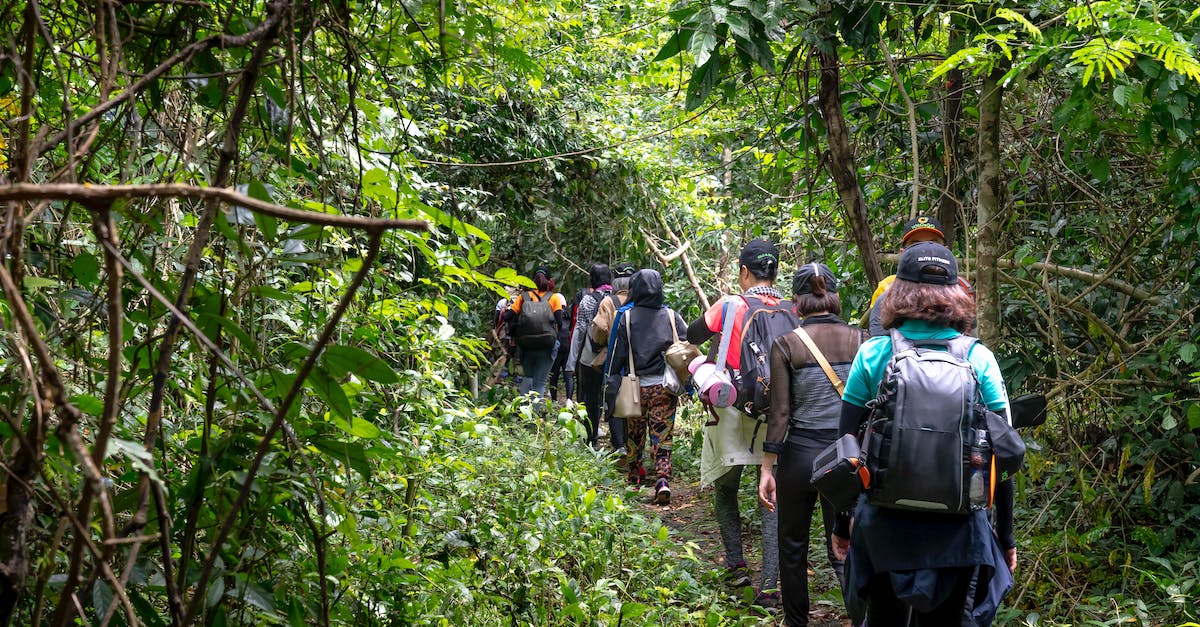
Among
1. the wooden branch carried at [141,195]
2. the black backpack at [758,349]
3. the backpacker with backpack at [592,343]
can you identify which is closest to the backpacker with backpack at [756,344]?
the black backpack at [758,349]

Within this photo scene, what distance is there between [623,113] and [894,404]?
8.48 m

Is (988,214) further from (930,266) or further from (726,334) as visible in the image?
(930,266)

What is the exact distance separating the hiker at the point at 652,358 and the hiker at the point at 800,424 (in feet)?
11.3

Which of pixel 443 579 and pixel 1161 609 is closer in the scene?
pixel 443 579

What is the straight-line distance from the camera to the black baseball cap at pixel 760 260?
19.8ft

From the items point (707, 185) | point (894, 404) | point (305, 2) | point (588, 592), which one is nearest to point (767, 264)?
point (588, 592)

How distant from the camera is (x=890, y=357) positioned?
11.4 feet

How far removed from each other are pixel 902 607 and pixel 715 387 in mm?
2235

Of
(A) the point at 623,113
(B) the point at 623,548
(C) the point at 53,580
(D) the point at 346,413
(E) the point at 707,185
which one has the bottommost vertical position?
(B) the point at 623,548

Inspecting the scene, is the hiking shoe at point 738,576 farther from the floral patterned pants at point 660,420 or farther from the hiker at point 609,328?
the hiker at point 609,328

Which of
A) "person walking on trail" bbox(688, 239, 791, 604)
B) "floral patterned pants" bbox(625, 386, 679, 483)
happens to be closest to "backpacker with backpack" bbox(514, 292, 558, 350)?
"floral patterned pants" bbox(625, 386, 679, 483)

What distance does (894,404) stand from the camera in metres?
3.21

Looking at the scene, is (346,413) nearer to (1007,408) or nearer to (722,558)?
(1007,408)

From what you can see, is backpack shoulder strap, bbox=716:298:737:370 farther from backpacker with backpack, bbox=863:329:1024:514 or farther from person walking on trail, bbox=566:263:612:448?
person walking on trail, bbox=566:263:612:448
